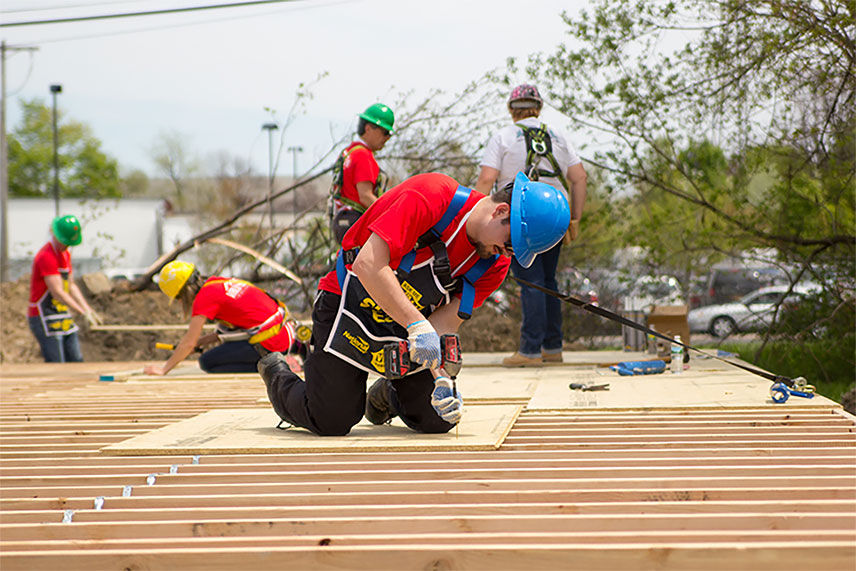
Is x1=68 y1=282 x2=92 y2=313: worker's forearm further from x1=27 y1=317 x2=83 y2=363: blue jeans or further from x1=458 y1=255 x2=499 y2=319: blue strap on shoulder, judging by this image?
x1=458 y1=255 x2=499 y2=319: blue strap on shoulder

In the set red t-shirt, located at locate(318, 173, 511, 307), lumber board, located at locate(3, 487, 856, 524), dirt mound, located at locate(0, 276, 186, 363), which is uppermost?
red t-shirt, located at locate(318, 173, 511, 307)

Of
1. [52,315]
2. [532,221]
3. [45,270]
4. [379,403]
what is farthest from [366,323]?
[52,315]

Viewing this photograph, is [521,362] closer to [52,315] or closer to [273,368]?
[273,368]

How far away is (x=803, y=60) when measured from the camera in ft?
22.5

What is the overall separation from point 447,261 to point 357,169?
291cm

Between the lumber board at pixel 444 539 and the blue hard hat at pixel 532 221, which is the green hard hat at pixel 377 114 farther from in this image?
the lumber board at pixel 444 539

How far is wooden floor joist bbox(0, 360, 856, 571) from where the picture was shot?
6.51 ft

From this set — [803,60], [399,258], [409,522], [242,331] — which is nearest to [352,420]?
[399,258]

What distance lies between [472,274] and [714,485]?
124cm

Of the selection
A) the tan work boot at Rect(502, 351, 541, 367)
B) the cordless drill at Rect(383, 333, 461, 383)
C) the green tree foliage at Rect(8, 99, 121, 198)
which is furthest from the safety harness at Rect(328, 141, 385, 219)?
the green tree foliage at Rect(8, 99, 121, 198)

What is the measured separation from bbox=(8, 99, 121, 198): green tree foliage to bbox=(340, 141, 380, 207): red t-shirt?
41.5m

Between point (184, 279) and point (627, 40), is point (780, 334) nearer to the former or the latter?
point (627, 40)

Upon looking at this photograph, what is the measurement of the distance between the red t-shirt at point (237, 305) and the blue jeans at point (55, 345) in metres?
3.34

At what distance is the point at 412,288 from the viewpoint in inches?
127
